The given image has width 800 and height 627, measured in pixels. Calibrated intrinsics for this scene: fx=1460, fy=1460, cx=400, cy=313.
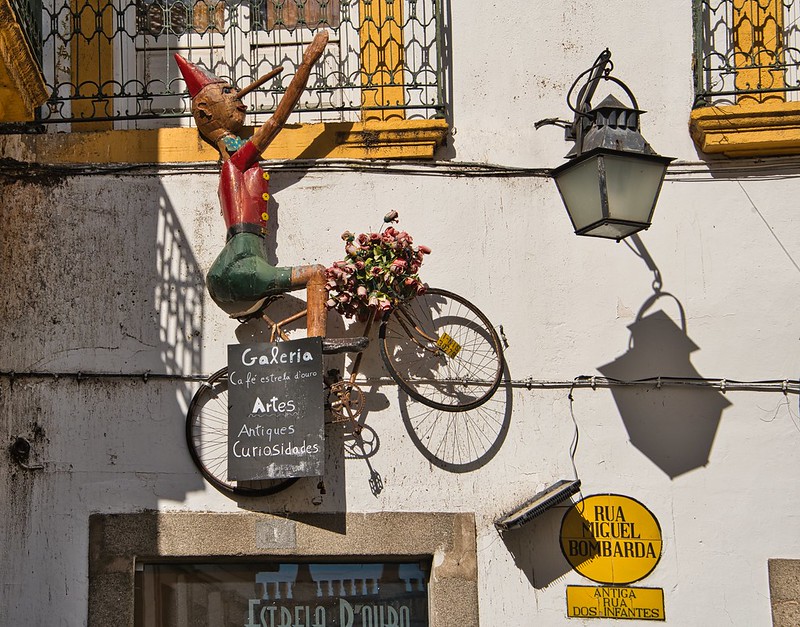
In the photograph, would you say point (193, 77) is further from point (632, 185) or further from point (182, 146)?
point (632, 185)

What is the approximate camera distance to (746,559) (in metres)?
7.72

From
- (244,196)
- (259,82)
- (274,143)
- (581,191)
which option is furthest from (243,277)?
(581,191)

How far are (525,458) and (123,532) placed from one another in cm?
218

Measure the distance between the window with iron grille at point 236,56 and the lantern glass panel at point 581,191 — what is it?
1.03 meters

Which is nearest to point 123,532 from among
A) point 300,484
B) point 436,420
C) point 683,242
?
Answer: point 300,484

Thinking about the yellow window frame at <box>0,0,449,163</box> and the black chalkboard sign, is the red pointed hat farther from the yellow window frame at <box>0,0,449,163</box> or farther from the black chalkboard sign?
the black chalkboard sign

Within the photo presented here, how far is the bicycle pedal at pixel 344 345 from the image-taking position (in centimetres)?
759

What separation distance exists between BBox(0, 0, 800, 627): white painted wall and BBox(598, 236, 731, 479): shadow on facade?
2 cm

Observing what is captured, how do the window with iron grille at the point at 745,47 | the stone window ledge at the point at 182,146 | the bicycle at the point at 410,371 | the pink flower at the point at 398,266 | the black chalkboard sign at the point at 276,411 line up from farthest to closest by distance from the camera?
1. the window with iron grille at the point at 745,47
2. the stone window ledge at the point at 182,146
3. the bicycle at the point at 410,371
4. the pink flower at the point at 398,266
5. the black chalkboard sign at the point at 276,411

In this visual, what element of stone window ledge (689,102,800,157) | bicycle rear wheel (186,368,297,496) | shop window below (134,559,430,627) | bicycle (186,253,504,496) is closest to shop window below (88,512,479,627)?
shop window below (134,559,430,627)

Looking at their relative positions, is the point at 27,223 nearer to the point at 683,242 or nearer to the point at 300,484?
the point at 300,484

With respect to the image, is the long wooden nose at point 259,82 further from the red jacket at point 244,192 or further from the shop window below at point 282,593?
the shop window below at point 282,593

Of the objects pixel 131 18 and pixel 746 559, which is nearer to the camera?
pixel 746 559

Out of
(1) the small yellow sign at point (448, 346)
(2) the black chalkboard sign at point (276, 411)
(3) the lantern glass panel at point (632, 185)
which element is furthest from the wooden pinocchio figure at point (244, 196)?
(3) the lantern glass panel at point (632, 185)
